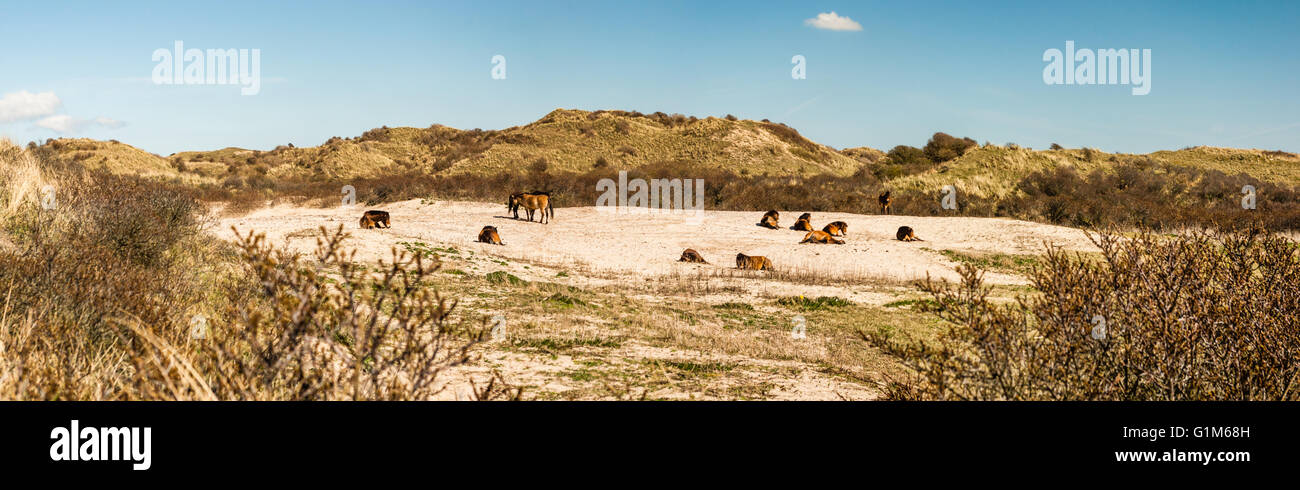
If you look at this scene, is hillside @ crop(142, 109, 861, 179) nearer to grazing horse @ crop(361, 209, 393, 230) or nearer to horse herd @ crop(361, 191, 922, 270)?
horse herd @ crop(361, 191, 922, 270)

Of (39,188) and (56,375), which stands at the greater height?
(39,188)

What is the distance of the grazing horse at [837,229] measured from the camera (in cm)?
2394

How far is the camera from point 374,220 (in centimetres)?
2198

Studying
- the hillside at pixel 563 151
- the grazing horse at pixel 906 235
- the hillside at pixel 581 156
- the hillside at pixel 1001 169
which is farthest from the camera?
the hillside at pixel 563 151

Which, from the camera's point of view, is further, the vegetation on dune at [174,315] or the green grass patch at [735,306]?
the green grass patch at [735,306]

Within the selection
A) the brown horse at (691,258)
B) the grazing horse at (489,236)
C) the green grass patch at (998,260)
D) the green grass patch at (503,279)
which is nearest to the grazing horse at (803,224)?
the green grass patch at (998,260)

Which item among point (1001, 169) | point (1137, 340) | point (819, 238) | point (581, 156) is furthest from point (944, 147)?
point (1137, 340)

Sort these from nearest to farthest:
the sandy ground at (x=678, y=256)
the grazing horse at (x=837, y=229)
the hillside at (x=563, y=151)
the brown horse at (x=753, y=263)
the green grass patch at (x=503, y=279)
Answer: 1. the sandy ground at (x=678, y=256)
2. the green grass patch at (x=503, y=279)
3. the brown horse at (x=753, y=263)
4. the grazing horse at (x=837, y=229)
5. the hillside at (x=563, y=151)

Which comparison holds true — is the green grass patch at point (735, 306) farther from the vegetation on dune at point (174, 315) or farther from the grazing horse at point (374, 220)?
the grazing horse at point (374, 220)

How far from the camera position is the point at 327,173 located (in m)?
63.7

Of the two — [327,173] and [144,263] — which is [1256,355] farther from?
[327,173]
